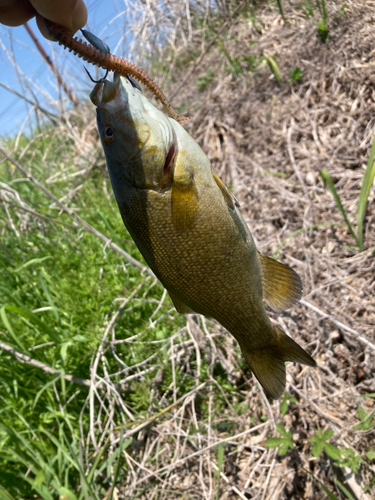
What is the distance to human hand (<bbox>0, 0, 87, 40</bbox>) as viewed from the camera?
4.66ft

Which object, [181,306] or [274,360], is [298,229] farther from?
[181,306]

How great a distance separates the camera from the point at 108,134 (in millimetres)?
1471

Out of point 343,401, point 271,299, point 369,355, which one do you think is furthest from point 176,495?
point 271,299

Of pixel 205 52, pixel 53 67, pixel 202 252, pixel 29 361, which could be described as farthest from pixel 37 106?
pixel 202 252

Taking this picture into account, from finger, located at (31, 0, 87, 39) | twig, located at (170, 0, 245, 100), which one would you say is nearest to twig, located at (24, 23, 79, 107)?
twig, located at (170, 0, 245, 100)

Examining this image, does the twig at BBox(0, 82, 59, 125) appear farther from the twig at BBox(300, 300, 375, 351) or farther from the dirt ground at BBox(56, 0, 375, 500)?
the twig at BBox(300, 300, 375, 351)

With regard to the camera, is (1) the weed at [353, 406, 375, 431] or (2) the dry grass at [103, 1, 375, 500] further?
(2) the dry grass at [103, 1, 375, 500]

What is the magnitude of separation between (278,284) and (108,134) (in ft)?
3.15

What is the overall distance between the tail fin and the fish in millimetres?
140

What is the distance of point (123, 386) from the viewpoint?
3.06 metres

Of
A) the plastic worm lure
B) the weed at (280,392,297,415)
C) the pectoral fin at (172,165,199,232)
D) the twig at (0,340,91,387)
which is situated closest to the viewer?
the plastic worm lure

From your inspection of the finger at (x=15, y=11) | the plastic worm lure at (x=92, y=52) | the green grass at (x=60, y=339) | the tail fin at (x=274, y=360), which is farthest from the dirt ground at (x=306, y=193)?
the finger at (x=15, y=11)

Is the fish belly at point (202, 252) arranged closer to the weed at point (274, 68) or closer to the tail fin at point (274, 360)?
the tail fin at point (274, 360)

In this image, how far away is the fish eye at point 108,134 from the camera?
1.46 metres
